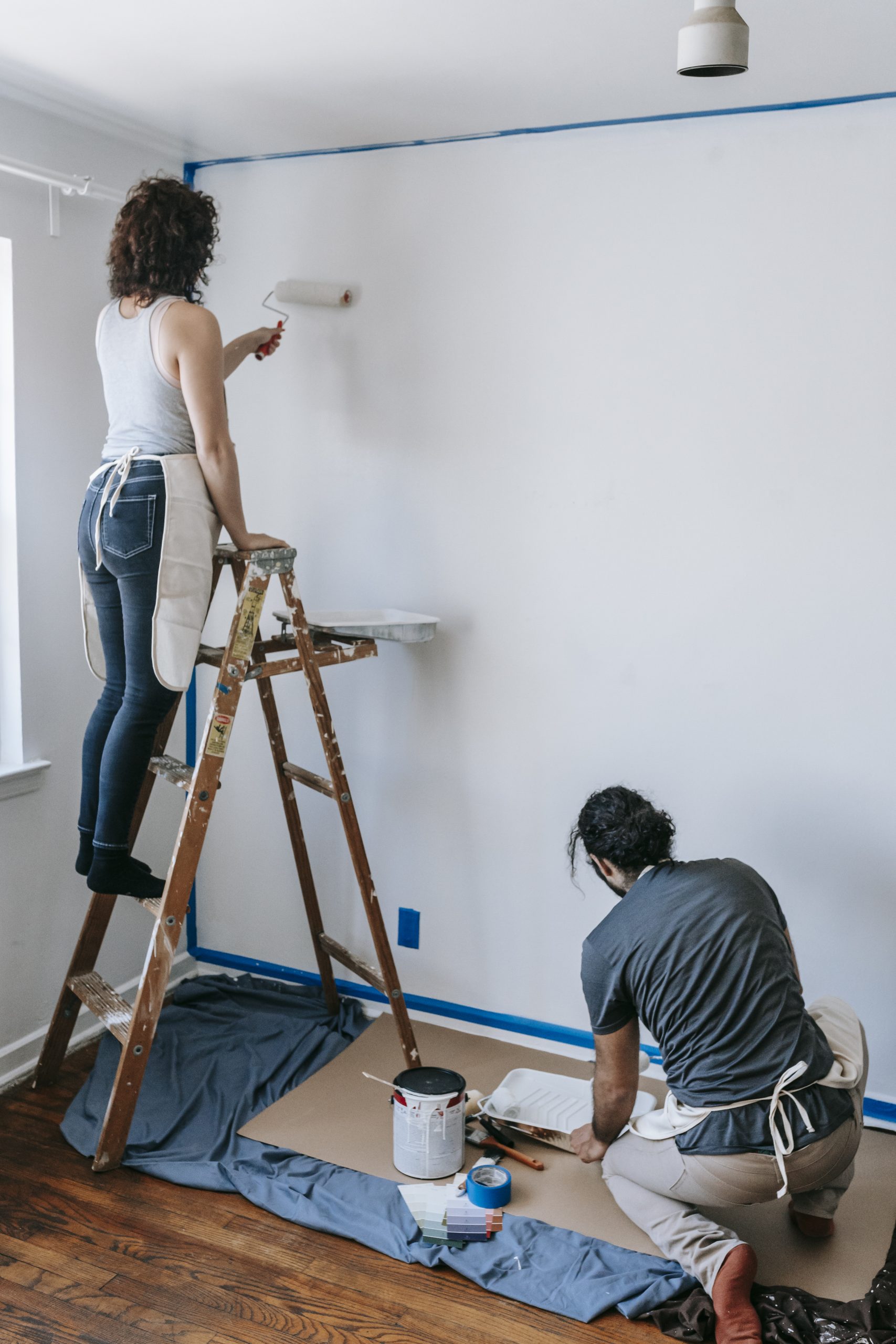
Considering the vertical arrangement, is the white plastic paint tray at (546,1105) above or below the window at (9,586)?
below

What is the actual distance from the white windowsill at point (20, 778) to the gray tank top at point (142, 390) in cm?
86

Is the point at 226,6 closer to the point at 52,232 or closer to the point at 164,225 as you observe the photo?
the point at 164,225

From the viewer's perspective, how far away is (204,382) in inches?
93.1

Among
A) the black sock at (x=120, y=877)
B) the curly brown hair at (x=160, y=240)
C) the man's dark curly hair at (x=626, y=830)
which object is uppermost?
the curly brown hair at (x=160, y=240)

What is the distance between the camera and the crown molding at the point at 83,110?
2570mm

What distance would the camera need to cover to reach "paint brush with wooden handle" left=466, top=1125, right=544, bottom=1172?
2559 mm

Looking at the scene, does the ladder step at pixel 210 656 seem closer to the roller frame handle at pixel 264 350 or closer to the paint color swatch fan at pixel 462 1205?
the roller frame handle at pixel 264 350

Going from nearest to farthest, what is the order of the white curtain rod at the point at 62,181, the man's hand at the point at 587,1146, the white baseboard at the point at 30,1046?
1. the man's hand at the point at 587,1146
2. the white curtain rod at the point at 62,181
3. the white baseboard at the point at 30,1046

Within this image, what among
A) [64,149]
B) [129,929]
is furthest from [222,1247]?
[64,149]

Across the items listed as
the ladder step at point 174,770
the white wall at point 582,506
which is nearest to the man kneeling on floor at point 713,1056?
the white wall at point 582,506

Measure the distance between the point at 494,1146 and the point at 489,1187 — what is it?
234mm

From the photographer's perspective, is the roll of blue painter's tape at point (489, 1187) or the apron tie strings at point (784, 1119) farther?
the roll of blue painter's tape at point (489, 1187)

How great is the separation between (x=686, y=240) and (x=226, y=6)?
118 centimetres

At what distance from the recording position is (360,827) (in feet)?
10.9
